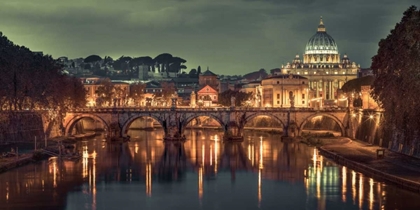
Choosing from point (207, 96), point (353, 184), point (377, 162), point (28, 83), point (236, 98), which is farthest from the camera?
point (207, 96)

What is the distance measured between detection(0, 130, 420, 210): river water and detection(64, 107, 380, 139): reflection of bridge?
1306 centimetres

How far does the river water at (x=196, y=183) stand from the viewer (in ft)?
165

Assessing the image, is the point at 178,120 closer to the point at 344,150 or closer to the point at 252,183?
the point at 344,150

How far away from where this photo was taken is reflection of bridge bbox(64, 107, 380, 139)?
9738 centimetres

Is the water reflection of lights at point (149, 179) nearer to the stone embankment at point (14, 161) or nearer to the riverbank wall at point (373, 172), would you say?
the stone embankment at point (14, 161)

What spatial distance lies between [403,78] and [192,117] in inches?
1706

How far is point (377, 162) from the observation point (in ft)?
209

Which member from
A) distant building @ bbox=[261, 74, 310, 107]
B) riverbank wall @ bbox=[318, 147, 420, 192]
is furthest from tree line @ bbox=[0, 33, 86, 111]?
distant building @ bbox=[261, 74, 310, 107]

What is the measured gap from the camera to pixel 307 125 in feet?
382

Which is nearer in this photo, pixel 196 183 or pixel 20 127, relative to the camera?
pixel 196 183

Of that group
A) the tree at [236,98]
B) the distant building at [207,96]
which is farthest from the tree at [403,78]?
the distant building at [207,96]

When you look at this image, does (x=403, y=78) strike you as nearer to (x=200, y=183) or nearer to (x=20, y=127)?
(x=200, y=183)

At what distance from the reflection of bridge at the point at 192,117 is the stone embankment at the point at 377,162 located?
14.3 meters

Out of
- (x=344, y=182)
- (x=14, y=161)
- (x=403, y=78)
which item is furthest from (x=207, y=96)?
(x=344, y=182)
